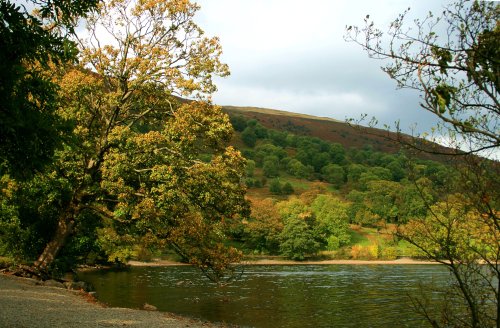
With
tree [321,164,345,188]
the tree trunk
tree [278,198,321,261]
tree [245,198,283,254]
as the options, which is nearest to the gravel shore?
the tree trunk

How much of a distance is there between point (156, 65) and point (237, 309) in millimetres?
15350

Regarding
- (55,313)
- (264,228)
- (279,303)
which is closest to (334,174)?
(264,228)

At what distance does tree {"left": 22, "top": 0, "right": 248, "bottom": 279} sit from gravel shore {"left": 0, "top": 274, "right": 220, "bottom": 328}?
16.6ft

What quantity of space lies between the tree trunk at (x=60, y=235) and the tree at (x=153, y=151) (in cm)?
6

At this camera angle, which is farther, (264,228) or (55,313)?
(264,228)

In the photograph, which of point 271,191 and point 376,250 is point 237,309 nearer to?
point 376,250

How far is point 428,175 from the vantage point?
830 cm

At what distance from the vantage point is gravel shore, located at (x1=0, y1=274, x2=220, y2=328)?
46.0ft

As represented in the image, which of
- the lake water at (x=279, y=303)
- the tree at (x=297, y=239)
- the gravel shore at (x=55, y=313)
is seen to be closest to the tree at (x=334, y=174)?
the tree at (x=297, y=239)

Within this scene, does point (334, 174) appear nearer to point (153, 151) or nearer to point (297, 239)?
point (297, 239)

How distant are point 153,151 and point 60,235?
8.55m

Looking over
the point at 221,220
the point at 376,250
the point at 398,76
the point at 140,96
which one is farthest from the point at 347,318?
the point at 376,250

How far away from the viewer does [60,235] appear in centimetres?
2648

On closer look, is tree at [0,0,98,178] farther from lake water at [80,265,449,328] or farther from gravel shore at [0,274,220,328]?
lake water at [80,265,449,328]
